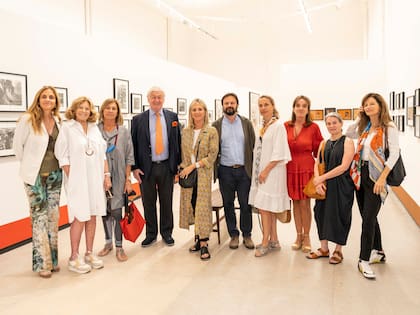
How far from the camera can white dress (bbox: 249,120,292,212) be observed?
4.25m

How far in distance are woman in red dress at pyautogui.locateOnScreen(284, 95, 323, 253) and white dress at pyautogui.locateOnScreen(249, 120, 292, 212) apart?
125 millimetres

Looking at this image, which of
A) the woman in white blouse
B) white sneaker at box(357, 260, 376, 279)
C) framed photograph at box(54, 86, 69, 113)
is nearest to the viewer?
the woman in white blouse

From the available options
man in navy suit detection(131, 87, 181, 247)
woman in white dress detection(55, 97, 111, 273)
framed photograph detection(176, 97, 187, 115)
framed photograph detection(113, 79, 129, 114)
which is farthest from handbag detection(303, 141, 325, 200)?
framed photograph detection(176, 97, 187, 115)

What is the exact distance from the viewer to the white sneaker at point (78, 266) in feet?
13.0

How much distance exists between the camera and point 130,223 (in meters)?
4.45

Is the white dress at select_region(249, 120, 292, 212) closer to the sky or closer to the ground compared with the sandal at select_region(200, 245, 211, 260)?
closer to the sky

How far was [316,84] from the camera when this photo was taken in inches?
391

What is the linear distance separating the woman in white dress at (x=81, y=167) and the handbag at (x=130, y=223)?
40 centimetres

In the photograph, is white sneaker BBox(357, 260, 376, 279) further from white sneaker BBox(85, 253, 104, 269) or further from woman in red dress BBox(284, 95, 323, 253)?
white sneaker BBox(85, 253, 104, 269)

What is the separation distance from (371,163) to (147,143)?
2444 millimetres

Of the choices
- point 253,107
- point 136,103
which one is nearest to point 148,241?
point 136,103

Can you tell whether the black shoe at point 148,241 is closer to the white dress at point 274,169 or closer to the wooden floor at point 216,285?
the wooden floor at point 216,285

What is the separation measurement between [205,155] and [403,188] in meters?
4.55

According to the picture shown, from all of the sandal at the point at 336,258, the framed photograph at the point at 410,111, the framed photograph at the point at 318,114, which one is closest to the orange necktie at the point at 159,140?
the sandal at the point at 336,258
